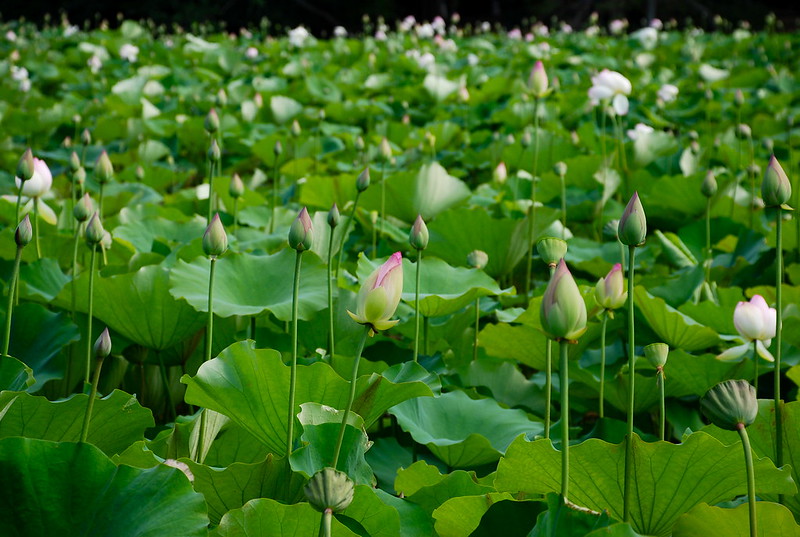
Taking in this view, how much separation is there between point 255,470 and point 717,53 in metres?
4.31

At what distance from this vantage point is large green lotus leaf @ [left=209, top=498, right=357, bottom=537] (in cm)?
61

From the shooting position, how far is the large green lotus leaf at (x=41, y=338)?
1008 mm

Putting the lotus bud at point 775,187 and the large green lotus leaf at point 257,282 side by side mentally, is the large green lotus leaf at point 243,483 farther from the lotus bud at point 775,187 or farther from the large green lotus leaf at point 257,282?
the lotus bud at point 775,187

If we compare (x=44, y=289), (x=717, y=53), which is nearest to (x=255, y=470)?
(x=44, y=289)

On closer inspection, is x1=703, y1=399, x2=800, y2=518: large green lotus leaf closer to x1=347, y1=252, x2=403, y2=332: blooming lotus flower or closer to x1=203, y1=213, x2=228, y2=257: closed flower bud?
x1=347, y1=252, x2=403, y2=332: blooming lotus flower

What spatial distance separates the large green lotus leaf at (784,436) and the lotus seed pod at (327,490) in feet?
1.36

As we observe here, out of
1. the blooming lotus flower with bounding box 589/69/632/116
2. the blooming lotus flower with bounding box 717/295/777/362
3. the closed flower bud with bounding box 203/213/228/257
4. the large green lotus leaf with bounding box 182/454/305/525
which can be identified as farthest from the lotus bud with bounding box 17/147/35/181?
the blooming lotus flower with bounding box 589/69/632/116

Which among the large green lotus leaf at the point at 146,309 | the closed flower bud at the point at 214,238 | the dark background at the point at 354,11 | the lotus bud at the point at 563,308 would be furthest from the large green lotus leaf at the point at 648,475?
the dark background at the point at 354,11

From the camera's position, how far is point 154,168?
80.3 inches

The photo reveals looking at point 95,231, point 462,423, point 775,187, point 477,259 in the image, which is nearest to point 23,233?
point 95,231

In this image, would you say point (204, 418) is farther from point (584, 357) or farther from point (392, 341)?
point (584, 357)

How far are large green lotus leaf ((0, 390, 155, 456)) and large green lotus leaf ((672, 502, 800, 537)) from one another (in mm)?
484

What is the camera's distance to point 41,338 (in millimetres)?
1043

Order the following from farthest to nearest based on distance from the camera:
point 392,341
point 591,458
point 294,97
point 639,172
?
point 294,97 < point 639,172 < point 392,341 < point 591,458
